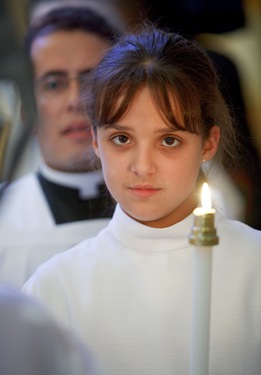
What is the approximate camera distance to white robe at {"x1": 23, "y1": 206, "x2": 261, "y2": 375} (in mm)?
1331

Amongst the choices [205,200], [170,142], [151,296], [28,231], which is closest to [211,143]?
[170,142]

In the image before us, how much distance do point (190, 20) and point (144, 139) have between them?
41.7 inches

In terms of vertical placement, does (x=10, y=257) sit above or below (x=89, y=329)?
above

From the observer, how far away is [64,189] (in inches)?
92.0

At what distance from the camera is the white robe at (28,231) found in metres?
2.21

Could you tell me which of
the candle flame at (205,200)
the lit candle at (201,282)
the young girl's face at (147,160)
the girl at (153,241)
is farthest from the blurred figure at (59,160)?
the lit candle at (201,282)

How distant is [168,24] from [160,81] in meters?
0.96

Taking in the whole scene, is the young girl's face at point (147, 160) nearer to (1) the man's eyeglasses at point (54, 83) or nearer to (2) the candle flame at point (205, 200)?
(2) the candle flame at point (205, 200)

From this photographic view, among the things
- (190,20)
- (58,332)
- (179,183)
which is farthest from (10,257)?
(58,332)

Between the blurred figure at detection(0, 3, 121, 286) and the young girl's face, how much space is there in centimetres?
89

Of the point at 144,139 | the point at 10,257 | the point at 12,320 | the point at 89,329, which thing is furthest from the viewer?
the point at 10,257

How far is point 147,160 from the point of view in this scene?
124 centimetres

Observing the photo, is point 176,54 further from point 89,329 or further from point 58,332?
point 58,332

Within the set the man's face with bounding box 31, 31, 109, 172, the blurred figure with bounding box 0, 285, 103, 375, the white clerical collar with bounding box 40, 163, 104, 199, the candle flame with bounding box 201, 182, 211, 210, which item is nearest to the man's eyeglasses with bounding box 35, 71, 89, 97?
the man's face with bounding box 31, 31, 109, 172
